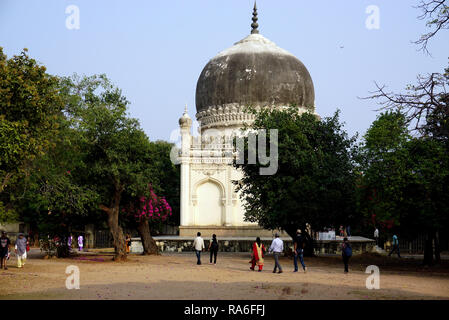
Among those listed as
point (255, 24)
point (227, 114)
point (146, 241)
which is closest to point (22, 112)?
point (146, 241)

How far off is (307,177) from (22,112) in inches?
489

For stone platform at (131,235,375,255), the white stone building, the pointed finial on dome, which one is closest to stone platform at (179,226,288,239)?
the white stone building

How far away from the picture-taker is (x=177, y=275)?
17547 mm

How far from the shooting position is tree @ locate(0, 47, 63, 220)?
16.3m

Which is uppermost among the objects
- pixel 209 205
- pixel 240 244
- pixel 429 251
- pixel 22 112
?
pixel 22 112

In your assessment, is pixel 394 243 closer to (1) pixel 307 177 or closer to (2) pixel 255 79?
(1) pixel 307 177

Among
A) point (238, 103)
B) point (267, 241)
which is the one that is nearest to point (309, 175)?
point (267, 241)

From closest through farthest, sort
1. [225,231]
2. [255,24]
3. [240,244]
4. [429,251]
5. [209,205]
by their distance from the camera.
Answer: [429,251] → [240,244] → [225,231] → [209,205] → [255,24]

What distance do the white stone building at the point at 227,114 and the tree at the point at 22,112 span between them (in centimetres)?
1551

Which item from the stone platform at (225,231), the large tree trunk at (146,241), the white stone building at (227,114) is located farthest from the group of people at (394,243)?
the large tree trunk at (146,241)

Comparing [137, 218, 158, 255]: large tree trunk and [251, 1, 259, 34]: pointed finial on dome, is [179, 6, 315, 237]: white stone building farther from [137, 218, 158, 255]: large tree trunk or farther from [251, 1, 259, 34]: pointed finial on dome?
[137, 218, 158, 255]: large tree trunk

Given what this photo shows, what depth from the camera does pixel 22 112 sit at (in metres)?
17.7
